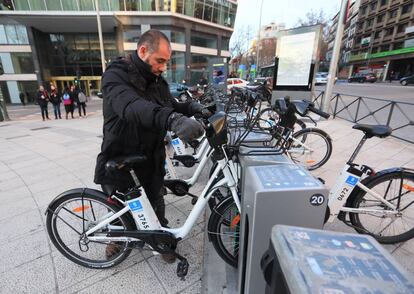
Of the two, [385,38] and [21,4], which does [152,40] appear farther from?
[385,38]

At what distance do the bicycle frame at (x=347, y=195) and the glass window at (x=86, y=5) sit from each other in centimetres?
2568

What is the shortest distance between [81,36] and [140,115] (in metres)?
29.4

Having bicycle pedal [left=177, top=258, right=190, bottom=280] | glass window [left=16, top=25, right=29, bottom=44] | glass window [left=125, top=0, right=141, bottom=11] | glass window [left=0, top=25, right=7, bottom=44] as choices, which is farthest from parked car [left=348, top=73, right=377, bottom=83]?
glass window [left=0, top=25, right=7, bottom=44]

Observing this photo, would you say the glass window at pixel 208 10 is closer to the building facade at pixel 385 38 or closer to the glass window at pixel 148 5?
the glass window at pixel 148 5

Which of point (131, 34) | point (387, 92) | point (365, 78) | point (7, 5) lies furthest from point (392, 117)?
point (365, 78)

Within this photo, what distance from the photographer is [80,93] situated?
12148 millimetres

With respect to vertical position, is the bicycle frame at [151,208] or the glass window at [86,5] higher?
the glass window at [86,5]

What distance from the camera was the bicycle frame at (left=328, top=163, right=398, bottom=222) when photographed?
2.19m

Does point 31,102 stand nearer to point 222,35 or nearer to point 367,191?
point 222,35

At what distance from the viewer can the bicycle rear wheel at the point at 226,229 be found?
1.83 m

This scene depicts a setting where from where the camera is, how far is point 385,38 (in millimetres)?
43781

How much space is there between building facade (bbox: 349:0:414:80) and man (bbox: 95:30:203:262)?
49.5 m

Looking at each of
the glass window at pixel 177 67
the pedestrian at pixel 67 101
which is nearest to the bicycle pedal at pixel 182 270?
the pedestrian at pixel 67 101

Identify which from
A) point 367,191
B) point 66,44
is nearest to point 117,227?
point 367,191
